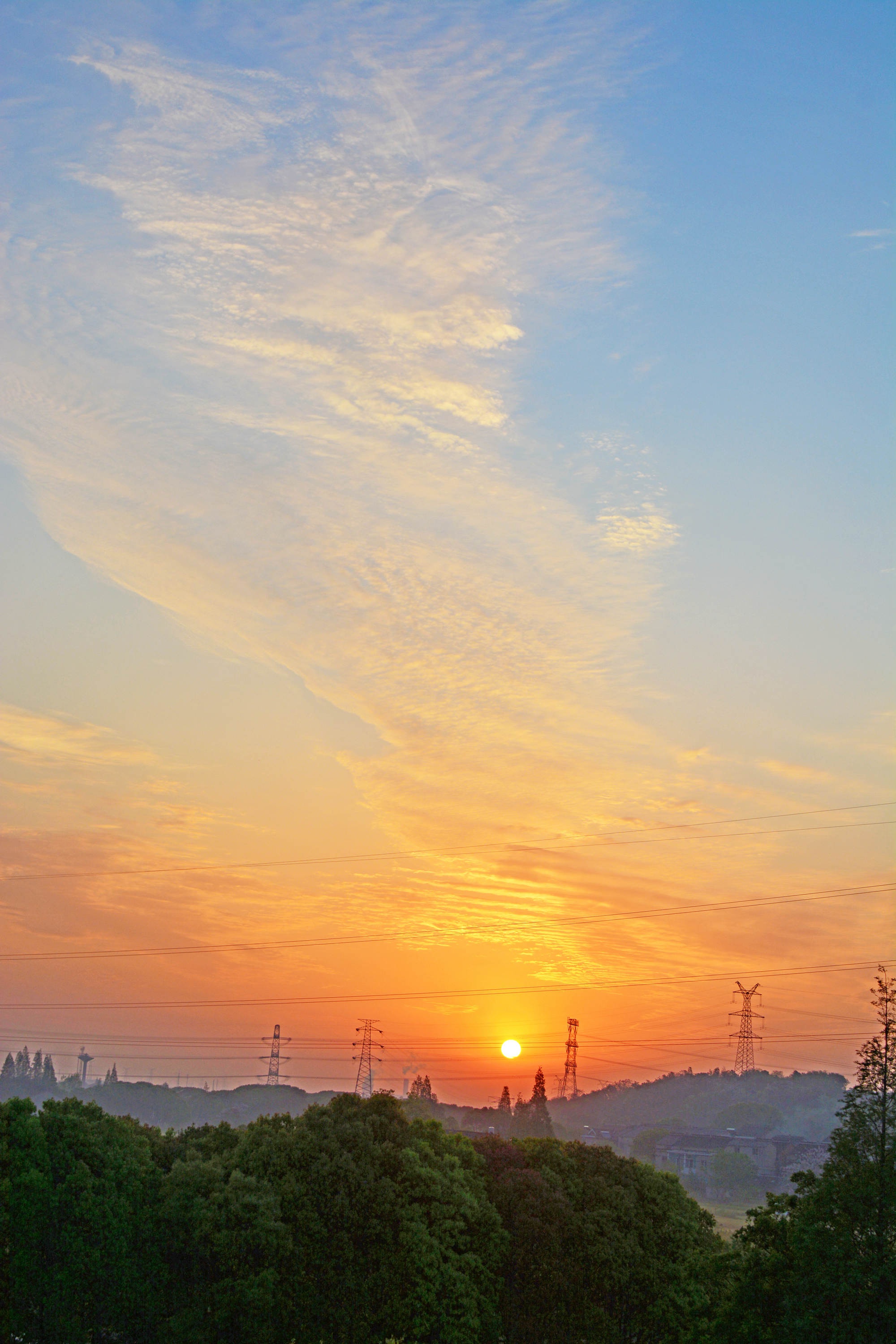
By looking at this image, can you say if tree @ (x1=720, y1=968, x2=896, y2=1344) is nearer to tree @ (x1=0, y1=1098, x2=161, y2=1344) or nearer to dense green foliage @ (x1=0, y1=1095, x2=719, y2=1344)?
dense green foliage @ (x1=0, y1=1095, x2=719, y2=1344)

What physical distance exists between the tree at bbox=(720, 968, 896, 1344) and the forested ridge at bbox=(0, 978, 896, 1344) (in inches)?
138

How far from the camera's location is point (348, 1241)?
45.4m

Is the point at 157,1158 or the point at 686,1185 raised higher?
the point at 157,1158

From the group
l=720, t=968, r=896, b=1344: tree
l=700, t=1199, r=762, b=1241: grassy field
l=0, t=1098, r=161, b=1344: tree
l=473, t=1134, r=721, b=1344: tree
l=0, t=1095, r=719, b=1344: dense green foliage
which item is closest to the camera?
l=720, t=968, r=896, b=1344: tree

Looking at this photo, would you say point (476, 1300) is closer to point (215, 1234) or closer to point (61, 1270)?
point (215, 1234)

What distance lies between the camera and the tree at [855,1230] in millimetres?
32281

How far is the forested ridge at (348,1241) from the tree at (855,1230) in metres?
3.52

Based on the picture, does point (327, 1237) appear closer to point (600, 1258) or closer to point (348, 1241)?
point (348, 1241)

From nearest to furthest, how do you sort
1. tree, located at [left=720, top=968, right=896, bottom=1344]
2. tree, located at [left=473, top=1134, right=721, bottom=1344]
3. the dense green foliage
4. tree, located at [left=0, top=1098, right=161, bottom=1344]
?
tree, located at [left=720, top=968, right=896, bottom=1344] < tree, located at [left=0, top=1098, right=161, bottom=1344] < the dense green foliage < tree, located at [left=473, top=1134, right=721, bottom=1344]

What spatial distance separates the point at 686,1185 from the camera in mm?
180125

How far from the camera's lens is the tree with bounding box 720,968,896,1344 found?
32.3 meters

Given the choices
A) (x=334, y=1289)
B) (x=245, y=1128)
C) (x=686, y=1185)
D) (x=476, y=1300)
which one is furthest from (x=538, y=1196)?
(x=686, y=1185)

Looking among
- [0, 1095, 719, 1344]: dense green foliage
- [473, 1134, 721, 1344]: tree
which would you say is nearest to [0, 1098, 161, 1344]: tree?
[0, 1095, 719, 1344]: dense green foliage

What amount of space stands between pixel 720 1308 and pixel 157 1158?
2413 centimetres
